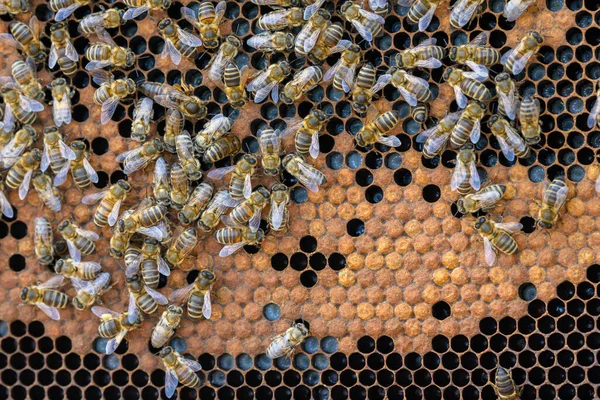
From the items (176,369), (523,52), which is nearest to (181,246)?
(176,369)

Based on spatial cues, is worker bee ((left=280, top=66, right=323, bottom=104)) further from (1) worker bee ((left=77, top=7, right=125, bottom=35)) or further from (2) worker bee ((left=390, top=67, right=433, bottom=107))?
(1) worker bee ((left=77, top=7, right=125, bottom=35))

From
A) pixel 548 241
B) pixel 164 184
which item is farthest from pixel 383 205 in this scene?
pixel 164 184

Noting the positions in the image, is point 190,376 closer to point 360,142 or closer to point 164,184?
point 164,184

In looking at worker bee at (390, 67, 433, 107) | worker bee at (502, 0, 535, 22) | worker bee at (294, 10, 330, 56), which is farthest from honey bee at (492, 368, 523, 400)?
worker bee at (294, 10, 330, 56)

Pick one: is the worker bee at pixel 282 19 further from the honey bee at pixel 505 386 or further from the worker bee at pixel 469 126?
the honey bee at pixel 505 386

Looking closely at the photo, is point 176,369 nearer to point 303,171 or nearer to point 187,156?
point 187,156
